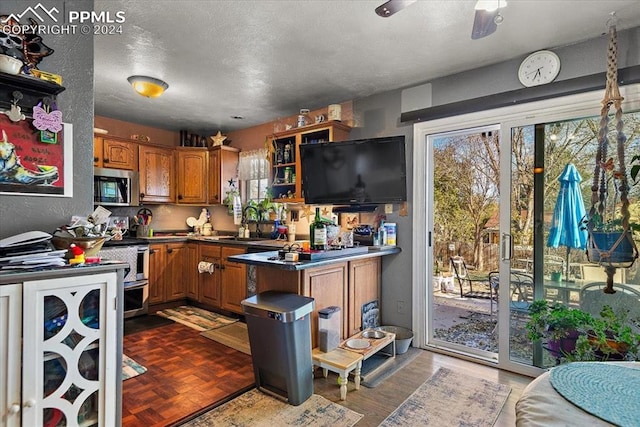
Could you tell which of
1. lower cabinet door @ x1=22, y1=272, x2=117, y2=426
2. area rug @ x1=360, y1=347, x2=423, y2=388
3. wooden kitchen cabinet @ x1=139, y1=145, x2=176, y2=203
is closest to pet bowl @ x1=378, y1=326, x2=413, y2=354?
area rug @ x1=360, y1=347, x2=423, y2=388

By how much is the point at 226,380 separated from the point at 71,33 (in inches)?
96.1

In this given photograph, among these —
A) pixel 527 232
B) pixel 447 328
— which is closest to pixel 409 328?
pixel 447 328

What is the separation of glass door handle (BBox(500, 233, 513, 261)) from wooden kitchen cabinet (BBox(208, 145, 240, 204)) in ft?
11.8

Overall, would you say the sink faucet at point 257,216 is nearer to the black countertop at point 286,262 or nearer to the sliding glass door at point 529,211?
the black countertop at point 286,262

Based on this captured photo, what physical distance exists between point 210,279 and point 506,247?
3387 mm

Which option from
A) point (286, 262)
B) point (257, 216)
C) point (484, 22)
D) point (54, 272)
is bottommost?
point (286, 262)

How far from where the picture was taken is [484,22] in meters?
1.60

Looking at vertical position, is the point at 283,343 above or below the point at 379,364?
above

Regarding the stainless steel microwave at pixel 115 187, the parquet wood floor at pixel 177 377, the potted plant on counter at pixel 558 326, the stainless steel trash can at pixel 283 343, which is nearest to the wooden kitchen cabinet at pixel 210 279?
the parquet wood floor at pixel 177 377

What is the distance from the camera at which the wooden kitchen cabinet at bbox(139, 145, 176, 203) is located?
15.1 feet

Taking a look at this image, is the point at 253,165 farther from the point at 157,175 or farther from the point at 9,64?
the point at 9,64

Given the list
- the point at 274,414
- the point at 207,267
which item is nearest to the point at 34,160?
the point at 274,414

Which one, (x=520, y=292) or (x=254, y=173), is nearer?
(x=520, y=292)

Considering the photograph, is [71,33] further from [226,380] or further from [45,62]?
[226,380]
